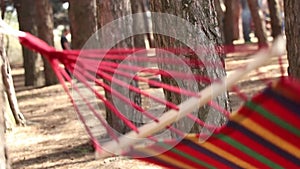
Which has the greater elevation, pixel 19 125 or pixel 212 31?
pixel 212 31

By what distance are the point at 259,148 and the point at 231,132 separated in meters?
0.19

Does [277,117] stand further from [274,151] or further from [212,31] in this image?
[212,31]

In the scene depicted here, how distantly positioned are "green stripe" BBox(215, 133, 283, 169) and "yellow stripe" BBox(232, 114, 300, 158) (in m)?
0.11

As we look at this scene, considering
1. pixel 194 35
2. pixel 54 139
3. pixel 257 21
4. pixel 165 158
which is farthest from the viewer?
pixel 257 21

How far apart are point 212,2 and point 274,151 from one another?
2220 mm

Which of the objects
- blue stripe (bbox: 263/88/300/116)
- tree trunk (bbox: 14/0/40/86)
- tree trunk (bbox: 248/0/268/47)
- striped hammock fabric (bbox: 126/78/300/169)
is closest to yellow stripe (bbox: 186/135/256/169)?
striped hammock fabric (bbox: 126/78/300/169)

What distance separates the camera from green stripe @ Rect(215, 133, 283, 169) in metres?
2.65

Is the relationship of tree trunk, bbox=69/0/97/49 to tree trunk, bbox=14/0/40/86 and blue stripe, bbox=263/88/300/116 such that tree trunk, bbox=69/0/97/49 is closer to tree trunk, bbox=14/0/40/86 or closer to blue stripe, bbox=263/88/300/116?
tree trunk, bbox=14/0/40/86

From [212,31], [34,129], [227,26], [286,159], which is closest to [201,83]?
[212,31]

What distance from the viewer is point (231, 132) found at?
2609 mm

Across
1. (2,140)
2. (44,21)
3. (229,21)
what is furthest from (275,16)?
(2,140)

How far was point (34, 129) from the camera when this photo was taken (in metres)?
8.98

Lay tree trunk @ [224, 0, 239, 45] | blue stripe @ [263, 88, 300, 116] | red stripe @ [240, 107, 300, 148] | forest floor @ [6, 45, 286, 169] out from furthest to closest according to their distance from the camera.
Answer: tree trunk @ [224, 0, 239, 45], forest floor @ [6, 45, 286, 169], red stripe @ [240, 107, 300, 148], blue stripe @ [263, 88, 300, 116]

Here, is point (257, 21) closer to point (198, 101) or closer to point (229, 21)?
point (229, 21)
